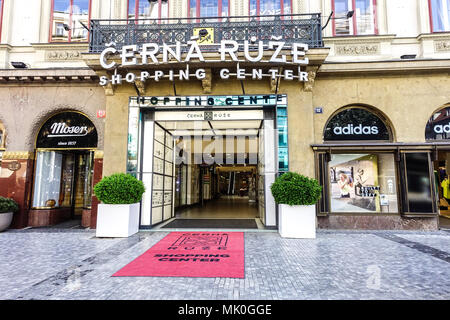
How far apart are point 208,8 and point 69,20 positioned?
5242 mm

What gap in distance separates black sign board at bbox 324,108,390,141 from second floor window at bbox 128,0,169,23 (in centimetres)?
726

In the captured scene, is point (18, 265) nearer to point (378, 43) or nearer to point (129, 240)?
point (129, 240)

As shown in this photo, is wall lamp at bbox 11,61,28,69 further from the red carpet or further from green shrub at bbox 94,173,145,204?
the red carpet

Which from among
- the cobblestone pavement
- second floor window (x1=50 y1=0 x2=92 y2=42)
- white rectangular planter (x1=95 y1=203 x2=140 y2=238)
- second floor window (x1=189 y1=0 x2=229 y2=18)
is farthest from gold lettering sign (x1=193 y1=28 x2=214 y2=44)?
the cobblestone pavement

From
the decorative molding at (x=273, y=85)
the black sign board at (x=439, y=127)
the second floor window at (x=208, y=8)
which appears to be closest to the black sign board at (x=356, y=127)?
the black sign board at (x=439, y=127)

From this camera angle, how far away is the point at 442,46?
8.41 metres

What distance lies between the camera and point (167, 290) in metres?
3.52

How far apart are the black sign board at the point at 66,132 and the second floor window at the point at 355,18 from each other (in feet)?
31.5

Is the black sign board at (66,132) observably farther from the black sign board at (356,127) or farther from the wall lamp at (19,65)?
the black sign board at (356,127)

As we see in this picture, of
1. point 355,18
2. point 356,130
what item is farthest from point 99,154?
point 355,18

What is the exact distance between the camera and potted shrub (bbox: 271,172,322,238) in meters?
6.82

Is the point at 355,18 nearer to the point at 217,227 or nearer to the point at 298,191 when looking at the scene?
the point at 298,191

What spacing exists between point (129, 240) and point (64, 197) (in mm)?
5203

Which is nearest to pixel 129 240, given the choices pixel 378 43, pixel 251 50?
pixel 251 50
